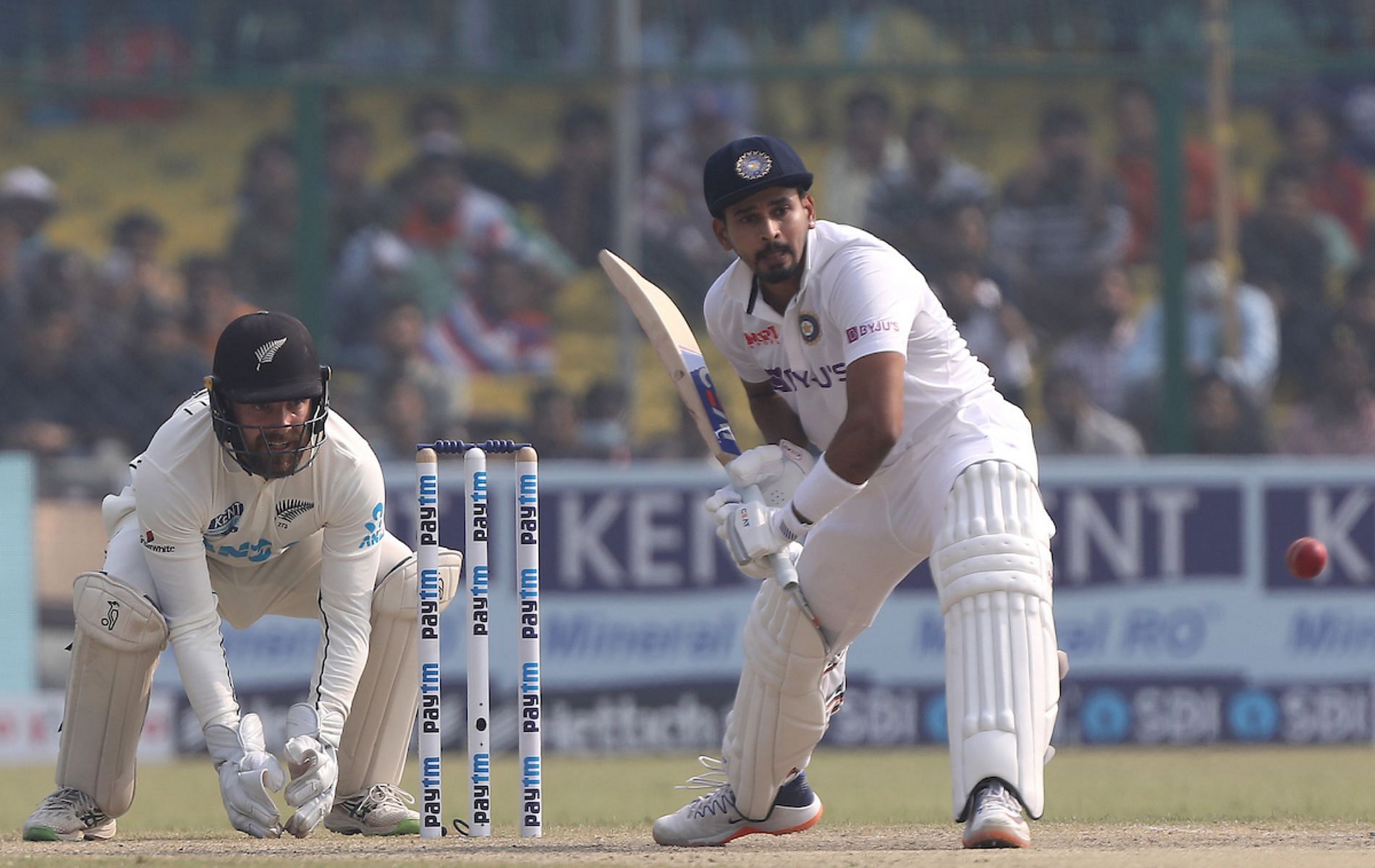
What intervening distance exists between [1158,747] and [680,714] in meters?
2.27

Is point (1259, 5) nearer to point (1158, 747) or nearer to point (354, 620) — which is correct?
point (1158, 747)

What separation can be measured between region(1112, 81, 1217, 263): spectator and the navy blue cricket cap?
628 cm

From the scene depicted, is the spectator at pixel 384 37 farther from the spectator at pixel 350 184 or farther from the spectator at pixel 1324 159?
the spectator at pixel 1324 159

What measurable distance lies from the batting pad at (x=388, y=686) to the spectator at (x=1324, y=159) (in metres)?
7.46

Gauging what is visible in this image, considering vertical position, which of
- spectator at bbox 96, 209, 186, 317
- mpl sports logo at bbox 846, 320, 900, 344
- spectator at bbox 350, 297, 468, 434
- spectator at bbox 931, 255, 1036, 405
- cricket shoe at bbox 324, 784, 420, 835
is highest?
spectator at bbox 96, 209, 186, 317

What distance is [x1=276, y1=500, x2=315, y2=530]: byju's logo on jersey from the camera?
5.12 m

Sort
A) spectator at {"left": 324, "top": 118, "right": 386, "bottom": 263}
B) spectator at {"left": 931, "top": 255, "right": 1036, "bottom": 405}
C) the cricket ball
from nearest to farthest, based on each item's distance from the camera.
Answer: the cricket ball
spectator at {"left": 931, "top": 255, "right": 1036, "bottom": 405}
spectator at {"left": 324, "top": 118, "right": 386, "bottom": 263}

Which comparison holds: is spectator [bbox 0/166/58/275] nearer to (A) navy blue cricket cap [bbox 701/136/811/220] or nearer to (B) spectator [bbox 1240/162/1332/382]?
(B) spectator [bbox 1240/162/1332/382]

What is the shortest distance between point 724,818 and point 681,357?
4.14 ft

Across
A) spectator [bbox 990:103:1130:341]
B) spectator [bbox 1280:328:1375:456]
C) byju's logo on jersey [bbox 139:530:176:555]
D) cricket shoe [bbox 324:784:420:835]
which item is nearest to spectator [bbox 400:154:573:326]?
spectator [bbox 990:103:1130:341]

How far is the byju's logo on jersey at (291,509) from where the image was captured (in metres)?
5.12

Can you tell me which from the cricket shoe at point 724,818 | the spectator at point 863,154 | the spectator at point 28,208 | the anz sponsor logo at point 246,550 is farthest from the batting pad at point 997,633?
the spectator at point 28,208

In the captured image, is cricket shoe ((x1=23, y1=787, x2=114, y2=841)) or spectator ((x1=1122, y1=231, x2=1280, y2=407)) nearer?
cricket shoe ((x1=23, y1=787, x2=114, y2=841))

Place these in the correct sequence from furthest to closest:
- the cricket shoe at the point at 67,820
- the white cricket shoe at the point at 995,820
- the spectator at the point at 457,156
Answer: the spectator at the point at 457,156, the cricket shoe at the point at 67,820, the white cricket shoe at the point at 995,820
